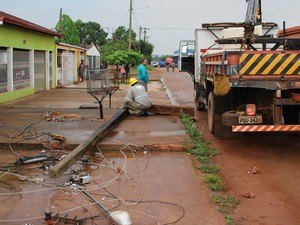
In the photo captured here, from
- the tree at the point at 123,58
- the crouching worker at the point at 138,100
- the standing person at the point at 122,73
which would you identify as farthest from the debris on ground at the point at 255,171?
the tree at the point at 123,58

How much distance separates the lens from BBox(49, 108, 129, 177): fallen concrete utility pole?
6269 mm

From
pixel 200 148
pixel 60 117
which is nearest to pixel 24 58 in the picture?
pixel 60 117

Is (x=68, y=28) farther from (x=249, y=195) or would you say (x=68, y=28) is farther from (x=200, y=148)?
(x=249, y=195)

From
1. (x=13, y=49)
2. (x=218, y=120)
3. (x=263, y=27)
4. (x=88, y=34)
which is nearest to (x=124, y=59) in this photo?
(x=13, y=49)

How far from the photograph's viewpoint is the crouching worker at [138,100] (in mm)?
13164

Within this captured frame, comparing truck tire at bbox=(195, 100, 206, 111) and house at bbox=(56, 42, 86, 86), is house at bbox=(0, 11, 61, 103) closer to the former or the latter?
house at bbox=(56, 42, 86, 86)

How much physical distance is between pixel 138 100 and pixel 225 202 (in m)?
7.62

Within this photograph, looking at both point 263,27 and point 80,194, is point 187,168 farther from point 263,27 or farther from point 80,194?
point 263,27

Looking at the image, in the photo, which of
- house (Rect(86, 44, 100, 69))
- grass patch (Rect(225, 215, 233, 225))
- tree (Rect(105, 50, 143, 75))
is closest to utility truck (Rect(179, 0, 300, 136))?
grass patch (Rect(225, 215, 233, 225))

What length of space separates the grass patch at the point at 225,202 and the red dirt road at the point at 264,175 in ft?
0.28

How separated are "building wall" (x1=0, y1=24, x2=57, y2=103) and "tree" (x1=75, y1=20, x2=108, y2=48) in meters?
54.6

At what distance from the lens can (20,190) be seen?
6.34 metres

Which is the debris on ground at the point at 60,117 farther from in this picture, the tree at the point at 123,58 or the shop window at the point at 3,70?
the tree at the point at 123,58

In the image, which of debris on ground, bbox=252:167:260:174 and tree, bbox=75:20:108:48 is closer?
debris on ground, bbox=252:167:260:174
